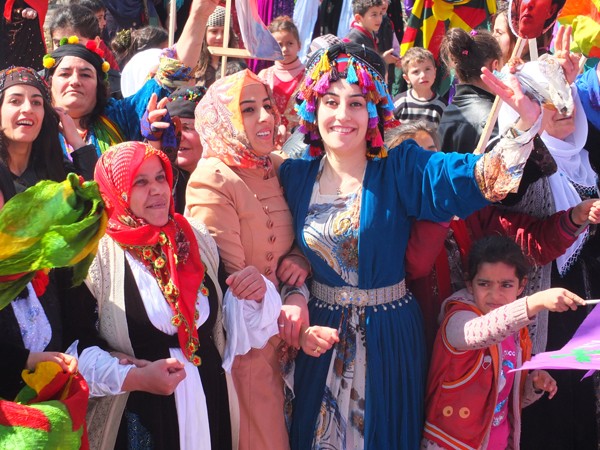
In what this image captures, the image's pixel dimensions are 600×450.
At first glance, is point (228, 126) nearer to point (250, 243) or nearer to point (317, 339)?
point (250, 243)

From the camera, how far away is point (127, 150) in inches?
116

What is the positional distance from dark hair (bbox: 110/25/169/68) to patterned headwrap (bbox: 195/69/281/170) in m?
3.14

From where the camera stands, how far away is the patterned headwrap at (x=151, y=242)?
2.92 meters

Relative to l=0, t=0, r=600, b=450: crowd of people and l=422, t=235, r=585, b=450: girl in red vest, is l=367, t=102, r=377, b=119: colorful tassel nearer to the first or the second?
l=0, t=0, r=600, b=450: crowd of people

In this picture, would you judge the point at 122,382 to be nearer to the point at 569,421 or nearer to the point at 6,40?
the point at 569,421

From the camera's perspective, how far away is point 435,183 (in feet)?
10.2

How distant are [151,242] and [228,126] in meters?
0.63

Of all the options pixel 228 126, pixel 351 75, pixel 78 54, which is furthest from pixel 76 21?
pixel 351 75

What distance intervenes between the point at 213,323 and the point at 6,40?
8.82ft

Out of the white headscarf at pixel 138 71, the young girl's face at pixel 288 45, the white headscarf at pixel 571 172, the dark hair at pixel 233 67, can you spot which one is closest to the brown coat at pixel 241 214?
the white headscarf at pixel 571 172

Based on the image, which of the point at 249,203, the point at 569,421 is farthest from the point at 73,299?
the point at 569,421

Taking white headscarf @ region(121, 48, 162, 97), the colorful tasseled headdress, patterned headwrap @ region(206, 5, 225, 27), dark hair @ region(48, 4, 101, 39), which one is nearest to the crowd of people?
the colorful tasseled headdress

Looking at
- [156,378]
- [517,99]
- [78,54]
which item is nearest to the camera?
[156,378]

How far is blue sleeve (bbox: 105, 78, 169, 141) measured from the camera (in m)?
4.22
